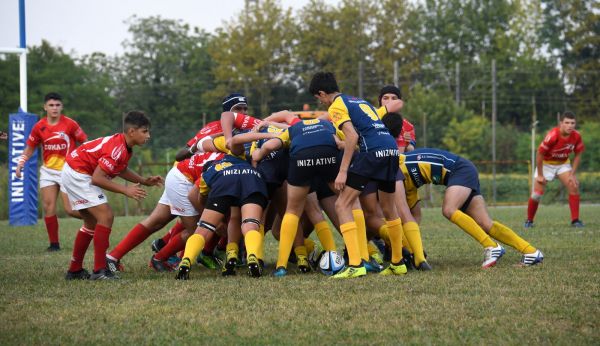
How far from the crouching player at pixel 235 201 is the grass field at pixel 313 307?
0.34 metres

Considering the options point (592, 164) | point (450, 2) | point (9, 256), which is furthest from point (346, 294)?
point (450, 2)

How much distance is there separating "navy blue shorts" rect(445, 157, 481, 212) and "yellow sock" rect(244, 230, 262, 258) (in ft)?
6.74

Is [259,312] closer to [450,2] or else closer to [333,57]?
[333,57]

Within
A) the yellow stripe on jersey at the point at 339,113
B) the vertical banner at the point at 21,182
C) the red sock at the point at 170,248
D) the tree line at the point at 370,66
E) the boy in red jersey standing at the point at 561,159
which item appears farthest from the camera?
the tree line at the point at 370,66

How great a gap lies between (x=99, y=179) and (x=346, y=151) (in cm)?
230

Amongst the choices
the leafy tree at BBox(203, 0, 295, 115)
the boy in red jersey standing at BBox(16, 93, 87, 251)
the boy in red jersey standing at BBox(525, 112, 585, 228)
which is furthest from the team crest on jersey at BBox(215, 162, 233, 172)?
the leafy tree at BBox(203, 0, 295, 115)

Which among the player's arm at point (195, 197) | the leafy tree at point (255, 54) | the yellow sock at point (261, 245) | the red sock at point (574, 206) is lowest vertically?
the red sock at point (574, 206)

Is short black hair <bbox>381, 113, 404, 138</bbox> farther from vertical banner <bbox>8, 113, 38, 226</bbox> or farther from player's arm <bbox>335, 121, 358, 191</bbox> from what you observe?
vertical banner <bbox>8, 113, 38, 226</bbox>

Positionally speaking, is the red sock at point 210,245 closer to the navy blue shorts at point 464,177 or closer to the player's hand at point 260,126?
the player's hand at point 260,126

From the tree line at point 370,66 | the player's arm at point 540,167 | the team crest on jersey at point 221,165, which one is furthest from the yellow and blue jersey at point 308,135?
the tree line at point 370,66

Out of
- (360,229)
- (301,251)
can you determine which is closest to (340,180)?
(360,229)

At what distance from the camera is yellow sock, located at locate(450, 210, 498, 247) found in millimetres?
8273

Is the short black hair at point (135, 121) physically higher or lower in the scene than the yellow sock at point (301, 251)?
higher

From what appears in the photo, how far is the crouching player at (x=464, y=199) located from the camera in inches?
325
